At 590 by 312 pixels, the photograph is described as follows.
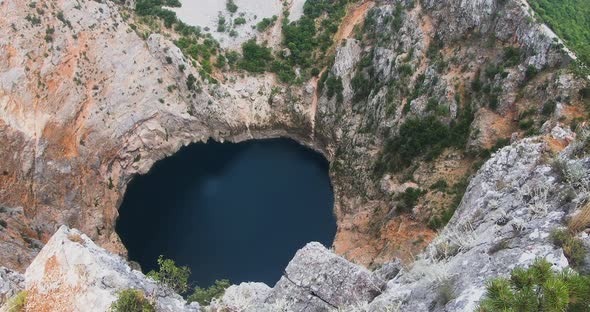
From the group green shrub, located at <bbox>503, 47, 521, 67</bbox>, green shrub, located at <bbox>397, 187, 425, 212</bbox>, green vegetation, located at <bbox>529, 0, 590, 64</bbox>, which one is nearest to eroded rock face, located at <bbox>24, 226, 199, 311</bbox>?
green shrub, located at <bbox>397, 187, 425, 212</bbox>

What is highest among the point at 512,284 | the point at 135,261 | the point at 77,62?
the point at 77,62

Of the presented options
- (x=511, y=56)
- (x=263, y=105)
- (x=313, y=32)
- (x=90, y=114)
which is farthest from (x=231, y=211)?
(x=511, y=56)

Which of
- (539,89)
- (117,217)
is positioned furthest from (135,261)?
(539,89)

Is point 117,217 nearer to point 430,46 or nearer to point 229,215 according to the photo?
point 229,215

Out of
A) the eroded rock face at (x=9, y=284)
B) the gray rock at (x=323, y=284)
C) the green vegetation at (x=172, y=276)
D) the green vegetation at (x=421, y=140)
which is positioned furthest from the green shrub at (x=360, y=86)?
the eroded rock face at (x=9, y=284)

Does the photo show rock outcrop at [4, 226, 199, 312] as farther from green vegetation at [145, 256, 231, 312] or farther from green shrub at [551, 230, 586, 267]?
green shrub at [551, 230, 586, 267]

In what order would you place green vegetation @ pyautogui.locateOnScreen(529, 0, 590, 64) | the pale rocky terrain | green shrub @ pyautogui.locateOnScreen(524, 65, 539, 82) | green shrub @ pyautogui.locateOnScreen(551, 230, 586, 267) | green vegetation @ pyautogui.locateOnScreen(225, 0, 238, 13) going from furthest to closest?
green vegetation @ pyautogui.locateOnScreen(225, 0, 238, 13) < the pale rocky terrain < green vegetation @ pyautogui.locateOnScreen(529, 0, 590, 64) < green shrub @ pyautogui.locateOnScreen(524, 65, 539, 82) < green shrub @ pyautogui.locateOnScreen(551, 230, 586, 267)
